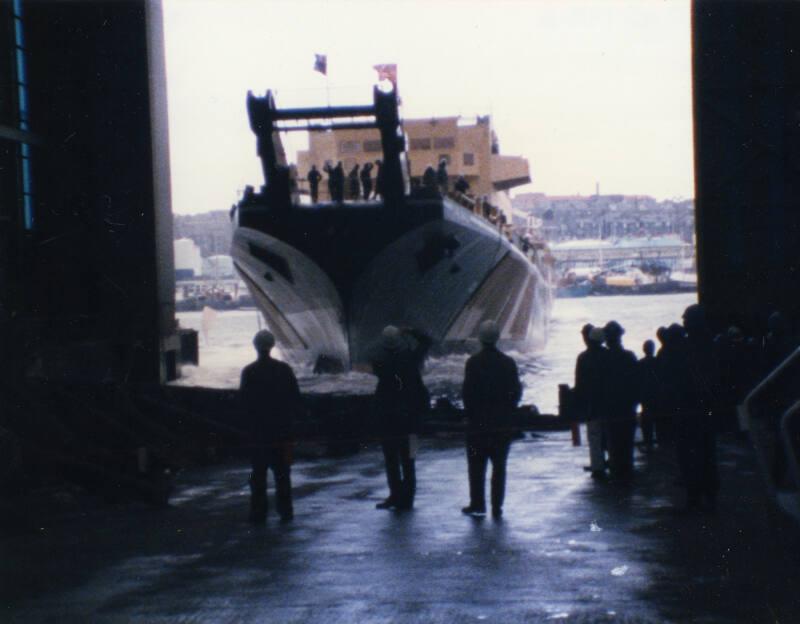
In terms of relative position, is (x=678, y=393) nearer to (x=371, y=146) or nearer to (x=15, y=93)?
(x=15, y=93)

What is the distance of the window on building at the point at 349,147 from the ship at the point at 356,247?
8.81m

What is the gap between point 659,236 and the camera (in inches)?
5994

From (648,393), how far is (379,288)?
17.0 metres

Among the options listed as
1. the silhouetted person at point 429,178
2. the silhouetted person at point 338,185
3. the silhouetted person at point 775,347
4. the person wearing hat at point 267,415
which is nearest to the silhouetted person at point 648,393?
the silhouetted person at point 775,347

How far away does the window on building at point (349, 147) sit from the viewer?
126 feet

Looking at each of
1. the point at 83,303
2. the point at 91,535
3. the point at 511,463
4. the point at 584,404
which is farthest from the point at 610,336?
the point at 83,303

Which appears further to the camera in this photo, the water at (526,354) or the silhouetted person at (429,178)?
the water at (526,354)

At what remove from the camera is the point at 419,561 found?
7031 mm

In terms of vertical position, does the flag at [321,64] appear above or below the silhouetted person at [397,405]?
above

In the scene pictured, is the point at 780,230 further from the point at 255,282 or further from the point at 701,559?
the point at 255,282

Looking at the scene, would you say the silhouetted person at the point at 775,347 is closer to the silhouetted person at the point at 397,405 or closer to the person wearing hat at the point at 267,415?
the silhouetted person at the point at 397,405

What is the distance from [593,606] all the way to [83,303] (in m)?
14.2

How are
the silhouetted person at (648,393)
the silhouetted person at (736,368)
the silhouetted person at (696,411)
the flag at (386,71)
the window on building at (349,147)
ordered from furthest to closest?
the window on building at (349,147) < the flag at (386,71) < the silhouetted person at (736,368) < the silhouetted person at (648,393) < the silhouetted person at (696,411)

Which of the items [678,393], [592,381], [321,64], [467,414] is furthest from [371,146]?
[678,393]
